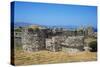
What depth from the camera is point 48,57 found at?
2.49m

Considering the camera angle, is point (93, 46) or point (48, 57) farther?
point (93, 46)

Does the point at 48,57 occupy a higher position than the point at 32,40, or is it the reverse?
the point at 32,40

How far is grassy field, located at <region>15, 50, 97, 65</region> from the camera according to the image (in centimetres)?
235

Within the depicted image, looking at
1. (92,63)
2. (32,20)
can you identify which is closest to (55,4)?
(32,20)

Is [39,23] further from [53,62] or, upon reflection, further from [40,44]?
[53,62]

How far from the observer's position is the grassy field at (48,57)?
235 cm

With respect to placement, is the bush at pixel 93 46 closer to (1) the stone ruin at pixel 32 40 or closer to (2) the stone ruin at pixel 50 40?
(2) the stone ruin at pixel 50 40

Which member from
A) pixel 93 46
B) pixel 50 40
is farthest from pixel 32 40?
pixel 93 46

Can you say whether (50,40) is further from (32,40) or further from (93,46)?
(93,46)

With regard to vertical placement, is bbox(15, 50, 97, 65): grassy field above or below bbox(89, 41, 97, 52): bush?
below

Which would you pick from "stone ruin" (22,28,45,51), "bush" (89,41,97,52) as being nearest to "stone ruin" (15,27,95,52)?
"stone ruin" (22,28,45,51)

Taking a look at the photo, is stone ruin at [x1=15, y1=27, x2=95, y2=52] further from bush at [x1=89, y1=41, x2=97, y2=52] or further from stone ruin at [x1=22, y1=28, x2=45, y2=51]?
bush at [x1=89, y1=41, x2=97, y2=52]

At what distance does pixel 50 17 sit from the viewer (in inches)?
99.7

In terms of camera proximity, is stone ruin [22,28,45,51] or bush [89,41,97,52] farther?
bush [89,41,97,52]
